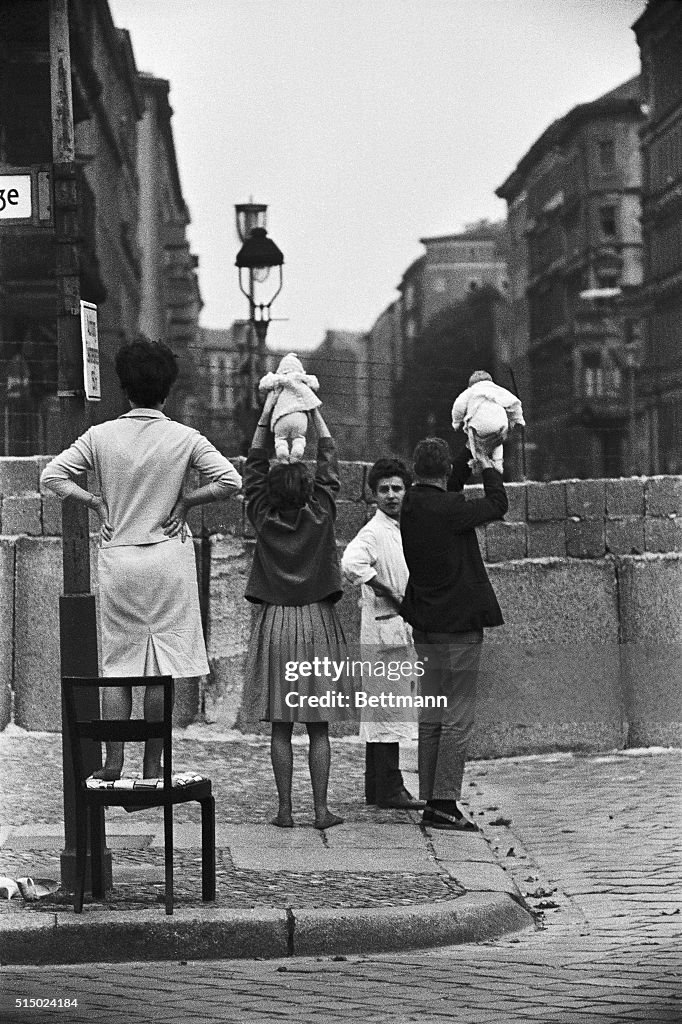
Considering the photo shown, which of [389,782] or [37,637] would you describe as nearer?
[389,782]

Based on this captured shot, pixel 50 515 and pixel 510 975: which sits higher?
pixel 50 515

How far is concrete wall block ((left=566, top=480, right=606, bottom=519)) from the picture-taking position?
36.3 feet

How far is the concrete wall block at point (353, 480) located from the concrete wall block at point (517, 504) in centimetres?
85

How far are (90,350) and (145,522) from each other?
0.65m

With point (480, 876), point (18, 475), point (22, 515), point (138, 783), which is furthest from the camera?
point (18, 475)

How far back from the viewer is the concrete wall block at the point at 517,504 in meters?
10.9

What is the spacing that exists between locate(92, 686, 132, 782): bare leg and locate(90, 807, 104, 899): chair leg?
131 mm

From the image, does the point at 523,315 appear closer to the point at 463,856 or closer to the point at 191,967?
the point at 463,856

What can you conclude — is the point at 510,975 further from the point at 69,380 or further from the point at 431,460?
the point at 431,460

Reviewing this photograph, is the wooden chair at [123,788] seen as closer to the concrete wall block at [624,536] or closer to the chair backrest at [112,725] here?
the chair backrest at [112,725]

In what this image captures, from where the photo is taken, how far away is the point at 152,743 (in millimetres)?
6418

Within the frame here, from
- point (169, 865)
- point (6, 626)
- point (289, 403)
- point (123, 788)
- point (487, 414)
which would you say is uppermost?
point (289, 403)

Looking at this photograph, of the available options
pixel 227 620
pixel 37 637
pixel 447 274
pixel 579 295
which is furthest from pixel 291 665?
pixel 579 295
